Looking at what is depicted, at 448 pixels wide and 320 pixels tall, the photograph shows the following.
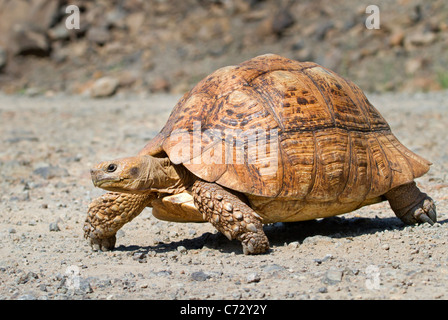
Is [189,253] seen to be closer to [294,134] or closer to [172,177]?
[172,177]

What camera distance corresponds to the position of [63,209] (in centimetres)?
579

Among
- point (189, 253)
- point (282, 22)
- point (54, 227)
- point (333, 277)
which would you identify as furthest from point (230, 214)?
point (282, 22)

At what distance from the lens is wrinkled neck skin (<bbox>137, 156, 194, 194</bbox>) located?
4.21 metres

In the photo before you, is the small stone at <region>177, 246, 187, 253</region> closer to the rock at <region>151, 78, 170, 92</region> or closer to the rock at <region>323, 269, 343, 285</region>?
the rock at <region>323, 269, 343, 285</region>

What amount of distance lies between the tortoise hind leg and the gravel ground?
0.12m

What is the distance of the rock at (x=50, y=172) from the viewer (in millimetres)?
6955

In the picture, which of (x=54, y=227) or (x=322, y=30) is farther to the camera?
(x=322, y=30)

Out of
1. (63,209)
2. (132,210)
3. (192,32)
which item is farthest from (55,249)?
(192,32)

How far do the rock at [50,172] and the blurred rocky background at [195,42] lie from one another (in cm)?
747

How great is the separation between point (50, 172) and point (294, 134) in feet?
12.6

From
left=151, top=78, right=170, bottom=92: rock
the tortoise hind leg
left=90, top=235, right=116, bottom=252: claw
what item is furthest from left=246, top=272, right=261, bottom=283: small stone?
left=151, top=78, right=170, bottom=92: rock

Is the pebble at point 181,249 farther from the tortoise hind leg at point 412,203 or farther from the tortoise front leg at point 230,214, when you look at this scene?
the tortoise hind leg at point 412,203

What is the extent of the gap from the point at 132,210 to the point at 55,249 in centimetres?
66

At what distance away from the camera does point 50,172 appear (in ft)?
23.0
